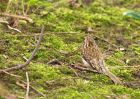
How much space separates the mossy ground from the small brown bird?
0.05 metres

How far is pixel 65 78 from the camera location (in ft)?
7.14

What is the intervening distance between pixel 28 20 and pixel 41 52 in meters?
0.56

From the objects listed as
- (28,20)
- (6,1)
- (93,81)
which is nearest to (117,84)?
(93,81)

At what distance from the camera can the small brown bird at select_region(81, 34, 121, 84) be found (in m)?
2.34

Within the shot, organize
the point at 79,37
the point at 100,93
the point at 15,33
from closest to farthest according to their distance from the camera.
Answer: the point at 100,93 → the point at 15,33 → the point at 79,37

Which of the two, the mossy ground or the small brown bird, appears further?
the small brown bird

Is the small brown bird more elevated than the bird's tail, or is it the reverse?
the small brown bird

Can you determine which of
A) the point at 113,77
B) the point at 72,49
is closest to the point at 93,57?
the point at 113,77

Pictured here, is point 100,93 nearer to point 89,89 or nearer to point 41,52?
point 89,89

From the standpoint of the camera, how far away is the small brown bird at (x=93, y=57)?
7.66ft

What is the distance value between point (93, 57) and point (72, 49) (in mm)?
375

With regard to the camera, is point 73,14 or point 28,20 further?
point 73,14

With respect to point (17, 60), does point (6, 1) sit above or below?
above

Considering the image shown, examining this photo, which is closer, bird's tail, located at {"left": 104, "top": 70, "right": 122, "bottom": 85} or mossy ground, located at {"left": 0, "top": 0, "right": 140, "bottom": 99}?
mossy ground, located at {"left": 0, "top": 0, "right": 140, "bottom": 99}
